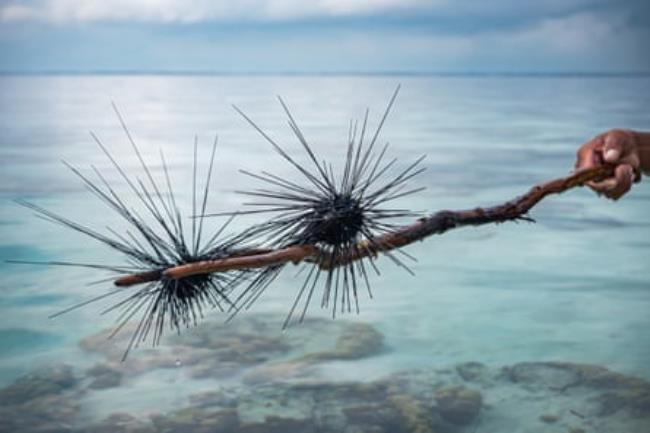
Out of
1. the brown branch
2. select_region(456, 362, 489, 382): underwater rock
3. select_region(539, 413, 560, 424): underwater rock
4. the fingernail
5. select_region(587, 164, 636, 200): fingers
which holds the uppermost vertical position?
the fingernail

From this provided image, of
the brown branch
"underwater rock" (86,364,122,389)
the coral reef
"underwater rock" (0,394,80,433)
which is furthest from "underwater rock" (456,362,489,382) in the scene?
the brown branch

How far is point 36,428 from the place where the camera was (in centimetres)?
430

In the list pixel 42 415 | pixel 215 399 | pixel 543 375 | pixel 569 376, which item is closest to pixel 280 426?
pixel 215 399

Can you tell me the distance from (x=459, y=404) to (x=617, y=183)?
3.35 meters

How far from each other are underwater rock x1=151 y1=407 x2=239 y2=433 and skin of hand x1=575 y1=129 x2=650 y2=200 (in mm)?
3085

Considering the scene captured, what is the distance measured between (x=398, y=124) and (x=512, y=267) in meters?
10.1

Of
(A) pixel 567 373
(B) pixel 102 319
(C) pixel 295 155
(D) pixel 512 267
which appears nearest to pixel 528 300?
(D) pixel 512 267

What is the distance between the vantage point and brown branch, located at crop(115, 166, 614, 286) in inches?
35.9

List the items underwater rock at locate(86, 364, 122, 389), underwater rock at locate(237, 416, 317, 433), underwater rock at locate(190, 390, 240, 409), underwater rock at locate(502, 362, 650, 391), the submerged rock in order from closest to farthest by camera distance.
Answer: underwater rock at locate(237, 416, 317, 433) → underwater rock at locate(190, 390, 240, 409) → underwater rock at locate(502, 362, 650, 391) → underwater rock at locate(86, 364, 122, 389) → the submerged rock

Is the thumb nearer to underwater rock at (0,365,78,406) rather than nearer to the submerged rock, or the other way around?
the submerged rock

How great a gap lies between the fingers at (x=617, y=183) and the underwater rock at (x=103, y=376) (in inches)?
163

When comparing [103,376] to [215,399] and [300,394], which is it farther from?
[300,394]

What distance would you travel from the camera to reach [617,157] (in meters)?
1.17

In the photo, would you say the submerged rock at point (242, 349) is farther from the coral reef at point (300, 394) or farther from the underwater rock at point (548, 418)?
the underwater rock at point (548, 418)
